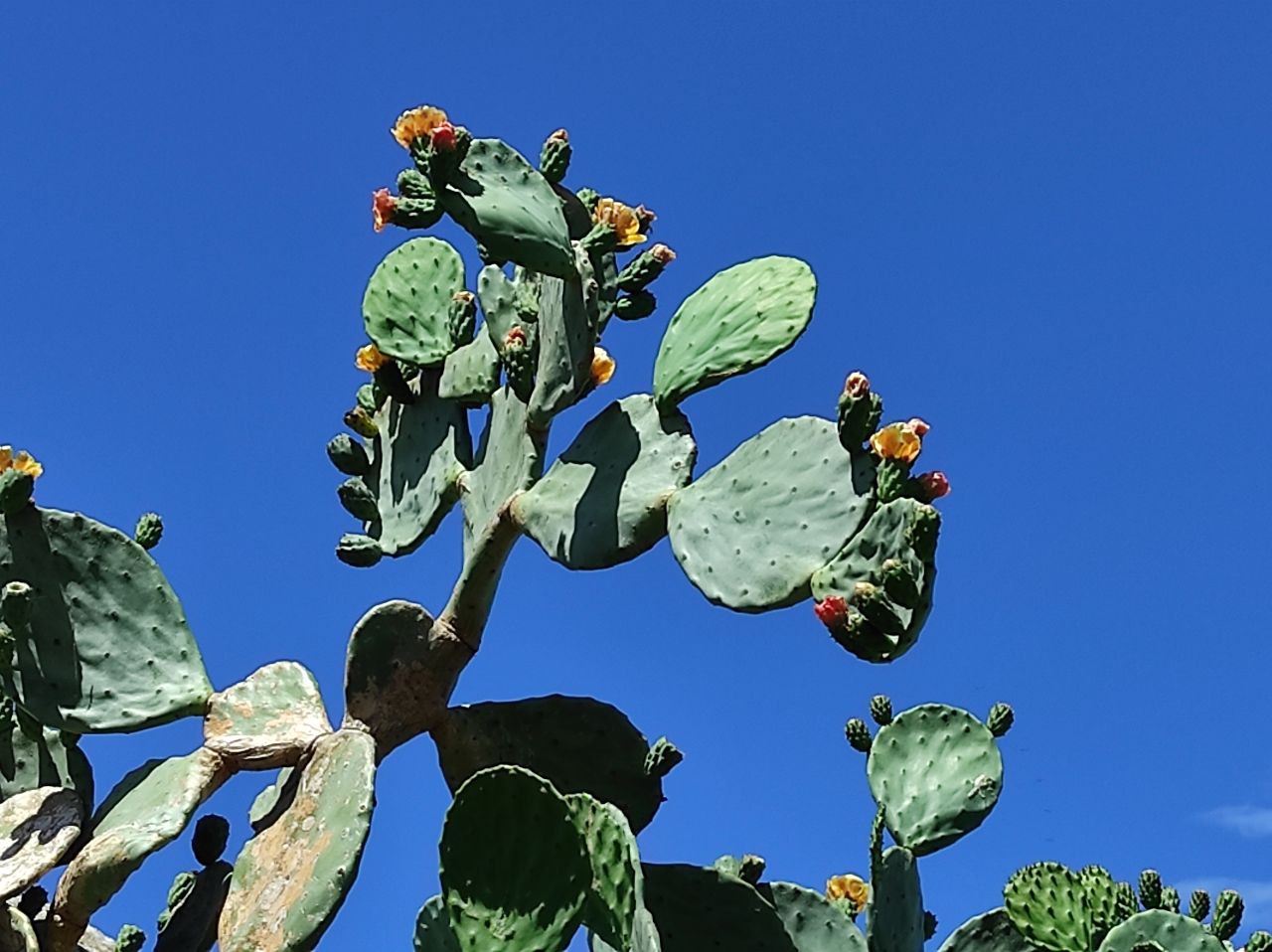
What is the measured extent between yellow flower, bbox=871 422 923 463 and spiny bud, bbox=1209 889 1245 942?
183 cm

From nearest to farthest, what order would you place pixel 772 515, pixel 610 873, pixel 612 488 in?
pixel 610 873, pixel 772 515, pixel 612 488

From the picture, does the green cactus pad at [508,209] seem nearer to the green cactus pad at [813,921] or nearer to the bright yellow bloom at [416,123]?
the bright yellow bloom at [416,123]

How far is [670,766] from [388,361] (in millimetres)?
→ 1138

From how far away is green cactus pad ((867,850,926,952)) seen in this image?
3.36 m

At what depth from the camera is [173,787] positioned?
9.95 ft

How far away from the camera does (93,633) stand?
3.18m

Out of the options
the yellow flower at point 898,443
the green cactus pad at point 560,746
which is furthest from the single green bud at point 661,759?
the yellow flower at point 898,443

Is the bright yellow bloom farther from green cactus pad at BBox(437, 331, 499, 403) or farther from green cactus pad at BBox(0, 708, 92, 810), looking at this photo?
green cactus pad at BBox(0, 708, 92, 810)

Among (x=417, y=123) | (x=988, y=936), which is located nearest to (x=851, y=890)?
(x=988, y=936)

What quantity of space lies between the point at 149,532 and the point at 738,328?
3.99ft

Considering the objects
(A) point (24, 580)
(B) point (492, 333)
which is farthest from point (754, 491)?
(A) point (24, 580)

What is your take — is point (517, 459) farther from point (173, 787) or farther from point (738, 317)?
point (173, 787)

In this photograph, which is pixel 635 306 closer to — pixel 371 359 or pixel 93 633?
pixel 371 359

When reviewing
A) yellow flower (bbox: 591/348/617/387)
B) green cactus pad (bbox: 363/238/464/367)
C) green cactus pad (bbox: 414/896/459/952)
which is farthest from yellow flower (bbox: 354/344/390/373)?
green cactus pad (bbox: 414/896/459/952)
